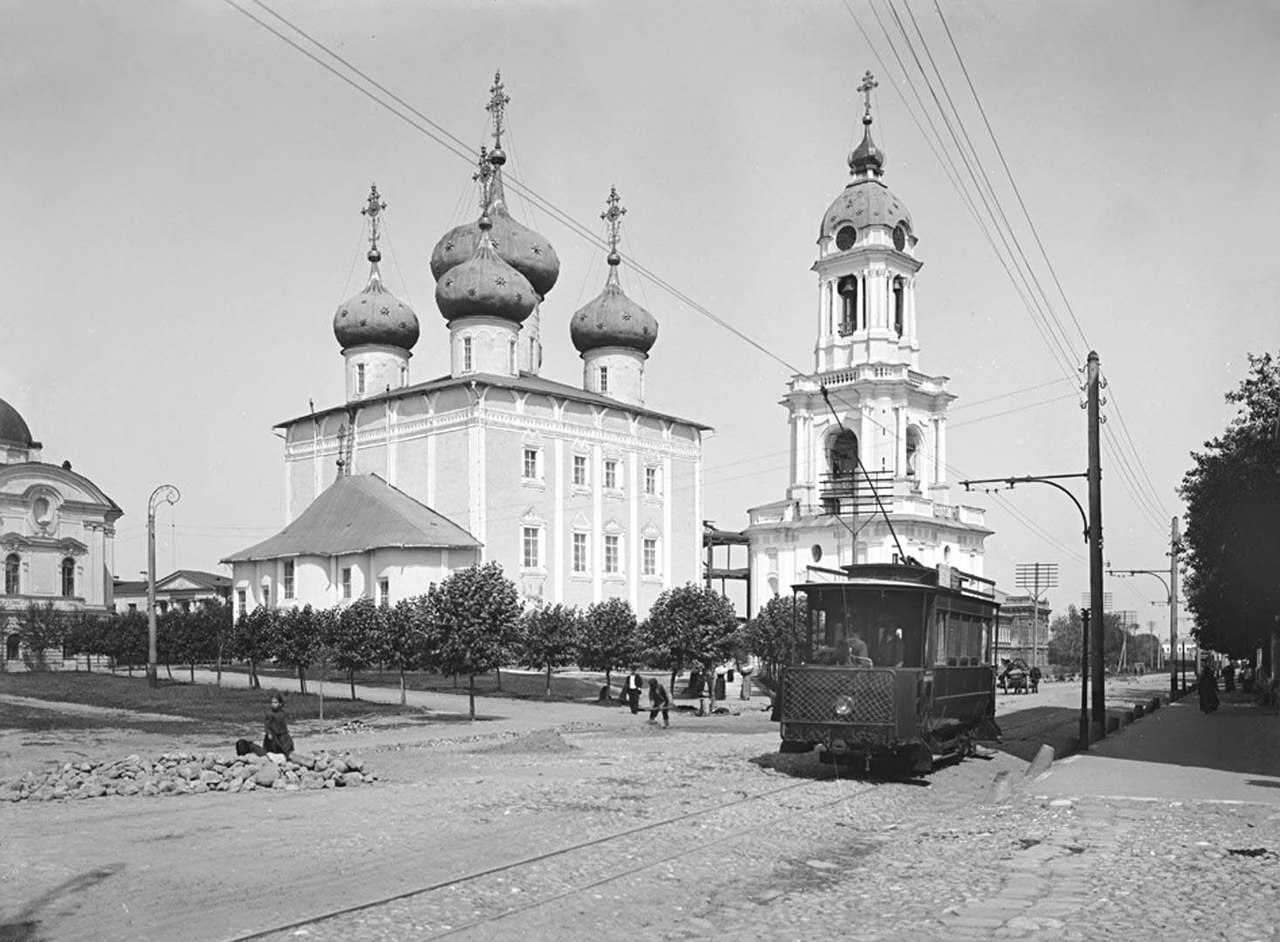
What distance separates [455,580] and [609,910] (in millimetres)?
26118

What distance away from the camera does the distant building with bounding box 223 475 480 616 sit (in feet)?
182

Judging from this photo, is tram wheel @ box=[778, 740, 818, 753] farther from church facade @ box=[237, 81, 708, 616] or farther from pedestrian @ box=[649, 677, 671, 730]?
church facade @ box=[237, 81, 708, 616]

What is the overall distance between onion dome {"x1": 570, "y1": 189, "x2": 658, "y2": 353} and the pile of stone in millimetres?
53649

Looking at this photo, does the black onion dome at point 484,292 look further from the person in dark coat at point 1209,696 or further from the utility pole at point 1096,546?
the utility pole at point 1096,546

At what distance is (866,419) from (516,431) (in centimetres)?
1768

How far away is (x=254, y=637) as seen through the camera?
42.9m

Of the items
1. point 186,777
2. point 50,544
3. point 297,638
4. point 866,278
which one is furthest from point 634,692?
point 50,544

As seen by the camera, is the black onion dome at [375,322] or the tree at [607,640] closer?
the tree at [607,640]

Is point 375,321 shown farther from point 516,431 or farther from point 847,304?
point 847,304

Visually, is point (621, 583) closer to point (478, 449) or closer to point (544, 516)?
point (544, 516)

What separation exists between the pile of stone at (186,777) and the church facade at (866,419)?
48.2 meters

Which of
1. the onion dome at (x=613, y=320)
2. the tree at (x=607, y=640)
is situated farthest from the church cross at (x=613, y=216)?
the tree at (x=607, y=640)

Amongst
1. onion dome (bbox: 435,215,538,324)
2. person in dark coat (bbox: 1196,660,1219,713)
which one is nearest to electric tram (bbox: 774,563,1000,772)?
person in dark coat (bbox: 1196,660,1219,713)

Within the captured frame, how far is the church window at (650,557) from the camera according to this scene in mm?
65250
